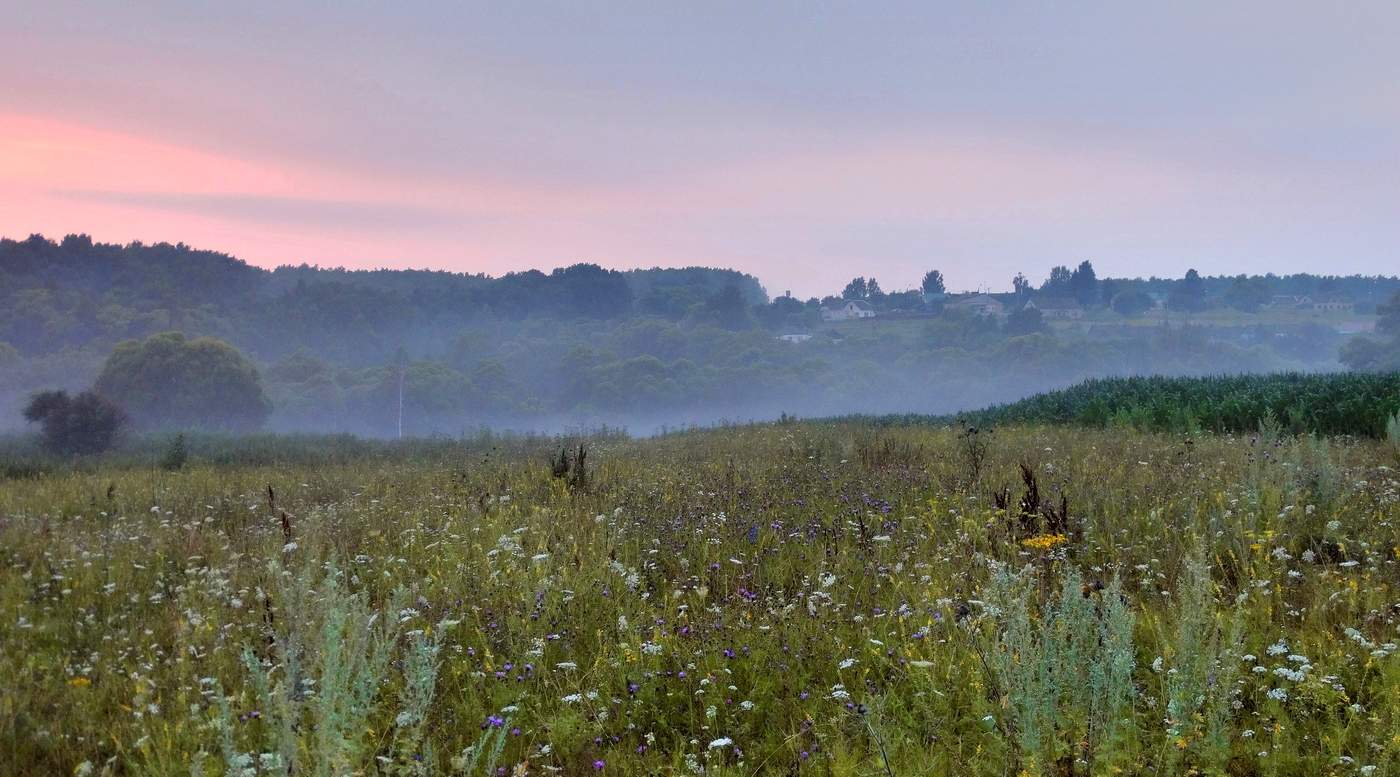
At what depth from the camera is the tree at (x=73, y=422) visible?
1629 inches

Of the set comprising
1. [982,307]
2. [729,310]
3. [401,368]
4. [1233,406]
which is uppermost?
[982,307]

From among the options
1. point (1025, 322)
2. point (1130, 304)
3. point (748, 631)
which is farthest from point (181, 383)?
point (1130, 304)

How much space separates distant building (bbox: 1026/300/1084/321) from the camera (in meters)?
190

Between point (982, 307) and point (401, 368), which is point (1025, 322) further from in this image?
point (401, 368)

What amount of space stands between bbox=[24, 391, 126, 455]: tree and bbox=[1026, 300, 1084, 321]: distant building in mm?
179269

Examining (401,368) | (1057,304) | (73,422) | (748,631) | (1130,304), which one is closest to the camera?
(748,631)

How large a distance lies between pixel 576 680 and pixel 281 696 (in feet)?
7.61

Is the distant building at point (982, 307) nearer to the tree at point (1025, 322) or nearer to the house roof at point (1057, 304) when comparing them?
the house roof at point (1057, 304)

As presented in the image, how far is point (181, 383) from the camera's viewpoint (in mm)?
79562

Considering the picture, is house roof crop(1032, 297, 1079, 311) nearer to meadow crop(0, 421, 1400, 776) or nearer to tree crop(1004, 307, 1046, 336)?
tree crop(1004, 307, 1046, 336)

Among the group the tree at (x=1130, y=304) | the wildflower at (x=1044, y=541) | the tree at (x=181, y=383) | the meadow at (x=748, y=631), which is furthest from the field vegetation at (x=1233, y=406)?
the tree at (x=1130, y=304)

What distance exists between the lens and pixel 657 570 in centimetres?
684

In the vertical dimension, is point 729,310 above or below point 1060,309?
above

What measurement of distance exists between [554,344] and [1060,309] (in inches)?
4579
